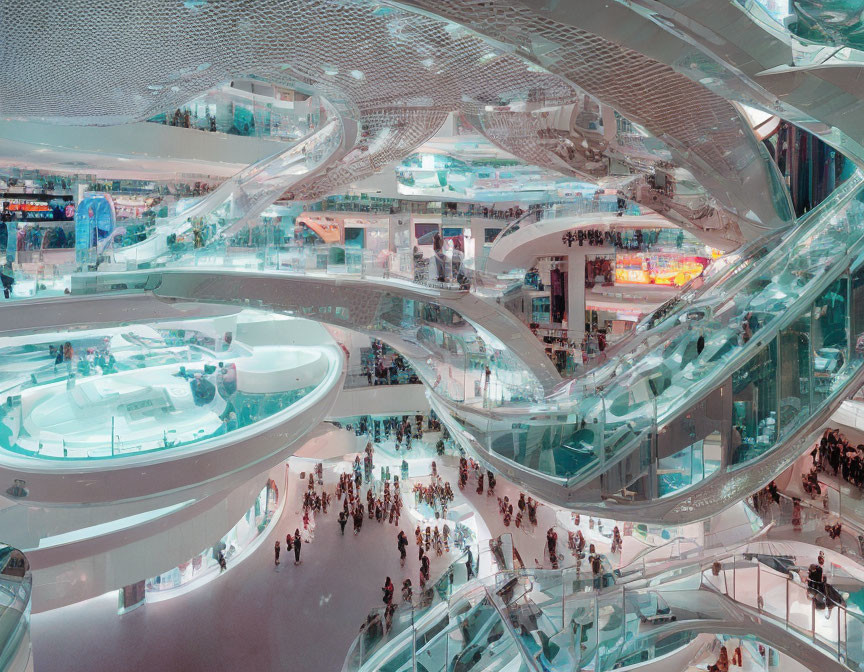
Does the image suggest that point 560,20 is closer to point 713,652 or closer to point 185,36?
point 185,36

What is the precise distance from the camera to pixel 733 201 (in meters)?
4.68

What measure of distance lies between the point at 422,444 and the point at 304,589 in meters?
6.83

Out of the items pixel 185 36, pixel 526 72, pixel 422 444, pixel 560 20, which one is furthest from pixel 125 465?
pixel 422 444

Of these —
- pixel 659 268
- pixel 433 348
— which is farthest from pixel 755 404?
pixel 659 268

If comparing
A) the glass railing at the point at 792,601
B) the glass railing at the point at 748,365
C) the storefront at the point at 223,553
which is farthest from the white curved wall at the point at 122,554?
the glass railing at the point at 792,601

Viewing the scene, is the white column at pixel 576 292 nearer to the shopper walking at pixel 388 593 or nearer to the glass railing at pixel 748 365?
the shopper walking at pixel 388 593

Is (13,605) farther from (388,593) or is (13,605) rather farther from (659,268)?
(659,268)

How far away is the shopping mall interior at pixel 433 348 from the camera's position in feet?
10.5

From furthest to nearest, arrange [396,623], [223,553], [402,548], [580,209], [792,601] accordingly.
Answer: [580,209]
[223,553]
[402,548]
[396,623]
[792,601]

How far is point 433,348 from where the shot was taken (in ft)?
21.8

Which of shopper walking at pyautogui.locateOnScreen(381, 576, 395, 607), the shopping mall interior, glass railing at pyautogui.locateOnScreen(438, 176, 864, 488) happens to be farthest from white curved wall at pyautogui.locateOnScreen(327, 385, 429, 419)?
glass railing at pyautogui.locateOnScreen(438, 176, 864, 488)

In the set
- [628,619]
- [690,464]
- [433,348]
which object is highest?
[433,348]

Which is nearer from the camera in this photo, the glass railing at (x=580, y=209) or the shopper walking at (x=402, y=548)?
the shopper walking at (x=402, y=548)

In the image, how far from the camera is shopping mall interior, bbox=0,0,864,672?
3199mm
